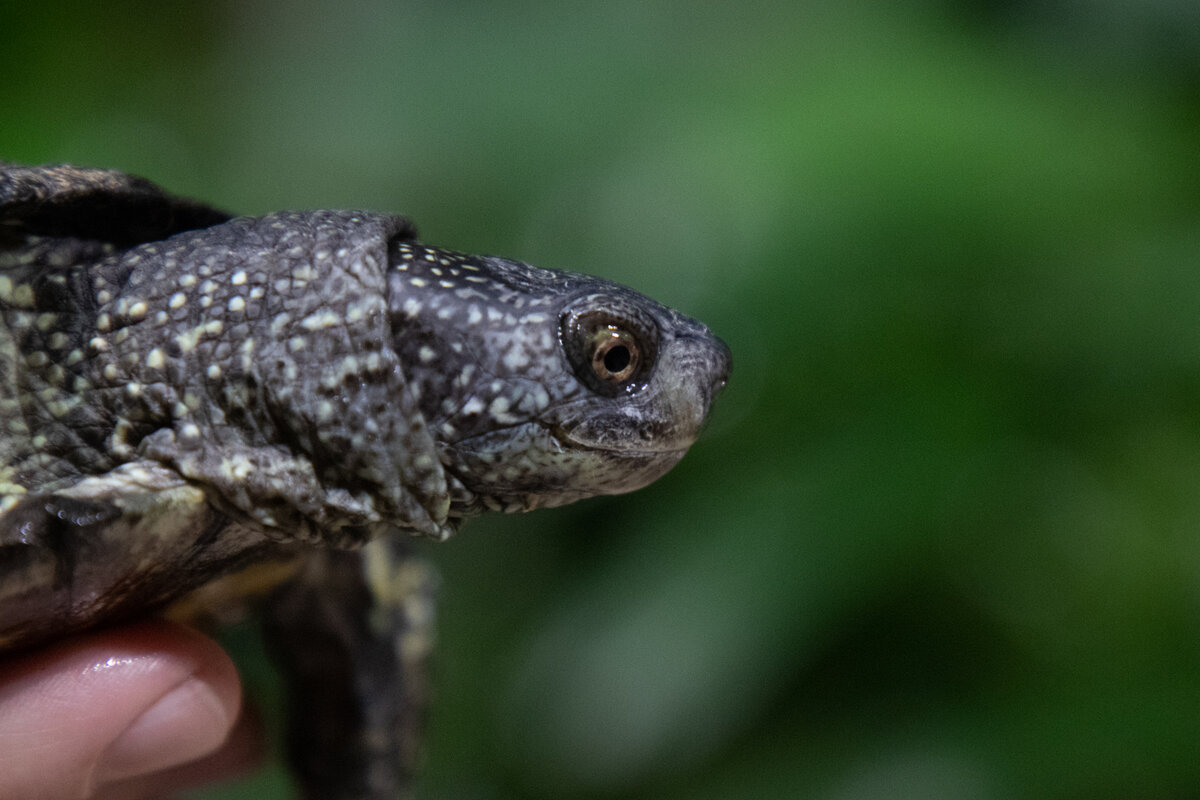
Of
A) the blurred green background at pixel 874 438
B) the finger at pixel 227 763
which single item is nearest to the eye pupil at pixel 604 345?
the finger at pixel 227 763

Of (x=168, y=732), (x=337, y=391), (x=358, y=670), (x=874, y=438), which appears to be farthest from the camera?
(x=874, y=438)

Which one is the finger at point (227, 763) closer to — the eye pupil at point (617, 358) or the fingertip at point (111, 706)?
the fingertip at point (111, 706)

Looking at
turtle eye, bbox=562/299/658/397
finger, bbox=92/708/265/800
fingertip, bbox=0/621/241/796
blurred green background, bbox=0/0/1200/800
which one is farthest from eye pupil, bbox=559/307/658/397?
blurred green background, bbox=0/0/1200/800

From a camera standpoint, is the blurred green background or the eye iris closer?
the eye iris

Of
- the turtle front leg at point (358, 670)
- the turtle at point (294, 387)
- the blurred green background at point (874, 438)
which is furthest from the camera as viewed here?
the blurred green background at point (874, 438)

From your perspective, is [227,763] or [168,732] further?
[227,763]

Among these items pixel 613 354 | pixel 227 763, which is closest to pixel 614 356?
pixel 613 354

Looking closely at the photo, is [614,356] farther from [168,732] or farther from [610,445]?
[168,732]

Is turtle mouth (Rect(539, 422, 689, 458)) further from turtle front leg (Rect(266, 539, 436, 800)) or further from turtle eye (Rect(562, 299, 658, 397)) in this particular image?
turtle front leg (Rect(266, 539, 436, 800))
